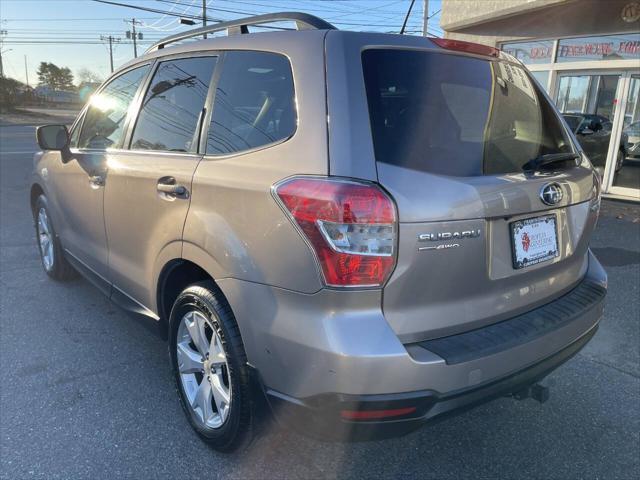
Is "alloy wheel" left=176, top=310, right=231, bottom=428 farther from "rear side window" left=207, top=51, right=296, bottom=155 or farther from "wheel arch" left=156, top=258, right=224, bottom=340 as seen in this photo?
"rear side window" left=207, top=51, right=296, bottom=155

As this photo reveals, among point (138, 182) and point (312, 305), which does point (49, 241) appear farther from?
point (312, 305)

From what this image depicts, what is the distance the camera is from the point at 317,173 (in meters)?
1.80

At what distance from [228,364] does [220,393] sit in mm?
276

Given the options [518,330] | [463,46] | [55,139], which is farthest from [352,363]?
[55,139]

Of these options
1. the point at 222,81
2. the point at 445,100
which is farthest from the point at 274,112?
the point at 445,100

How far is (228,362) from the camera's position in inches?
84.7

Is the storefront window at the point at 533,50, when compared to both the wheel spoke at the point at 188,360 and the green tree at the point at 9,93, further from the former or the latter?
the green tree at the point at 9,93

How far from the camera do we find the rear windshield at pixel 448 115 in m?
1.88

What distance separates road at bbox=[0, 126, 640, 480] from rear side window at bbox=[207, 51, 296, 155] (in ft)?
4.23


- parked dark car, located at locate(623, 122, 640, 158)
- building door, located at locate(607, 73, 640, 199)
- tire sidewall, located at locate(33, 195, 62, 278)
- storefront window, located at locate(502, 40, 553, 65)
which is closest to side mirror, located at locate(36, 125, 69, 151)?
tire sidewall, located at locate(33, 195, 62, 278)

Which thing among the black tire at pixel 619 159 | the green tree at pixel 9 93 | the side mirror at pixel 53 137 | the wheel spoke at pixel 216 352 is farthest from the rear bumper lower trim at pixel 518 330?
the green tree at pixel 9 93

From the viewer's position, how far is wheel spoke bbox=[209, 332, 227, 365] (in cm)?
226

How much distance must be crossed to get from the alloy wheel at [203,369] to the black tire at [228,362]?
0.04 m

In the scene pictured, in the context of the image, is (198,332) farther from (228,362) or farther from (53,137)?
(53,137)
